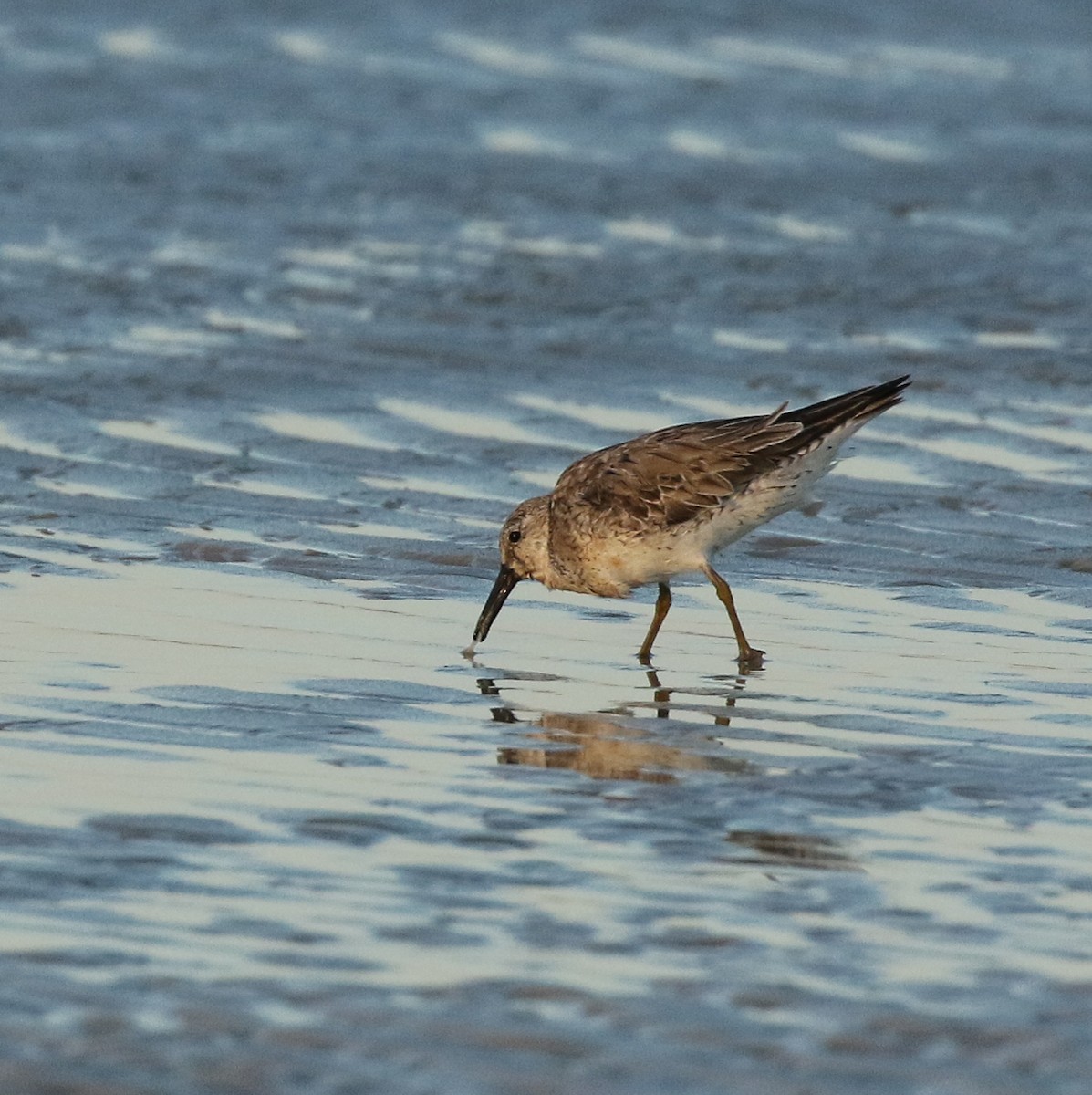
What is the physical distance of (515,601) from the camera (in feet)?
30.3

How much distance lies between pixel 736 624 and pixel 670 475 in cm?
73

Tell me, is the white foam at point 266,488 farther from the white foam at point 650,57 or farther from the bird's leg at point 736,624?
the white foam at point 650,57

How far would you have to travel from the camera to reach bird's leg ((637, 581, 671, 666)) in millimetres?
8352

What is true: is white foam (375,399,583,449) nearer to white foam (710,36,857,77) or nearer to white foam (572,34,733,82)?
white foam (572,34,733,82)

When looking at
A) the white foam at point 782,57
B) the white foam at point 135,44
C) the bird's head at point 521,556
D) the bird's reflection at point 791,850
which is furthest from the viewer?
the white foam at point 782,57

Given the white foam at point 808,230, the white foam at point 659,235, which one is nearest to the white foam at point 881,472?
the white foam at point 659,235

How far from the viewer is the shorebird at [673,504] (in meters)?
8.70

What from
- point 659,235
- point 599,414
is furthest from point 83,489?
point 659,235

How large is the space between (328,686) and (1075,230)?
9.75m

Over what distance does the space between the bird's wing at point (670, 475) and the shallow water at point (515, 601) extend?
0.45 metres

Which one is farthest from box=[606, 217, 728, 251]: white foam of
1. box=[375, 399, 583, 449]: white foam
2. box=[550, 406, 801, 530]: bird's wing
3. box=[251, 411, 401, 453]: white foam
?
box=[550, 406, 801, 530]: bird's wing

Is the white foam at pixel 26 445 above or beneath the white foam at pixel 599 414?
beneath

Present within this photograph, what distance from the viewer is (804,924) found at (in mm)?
5445

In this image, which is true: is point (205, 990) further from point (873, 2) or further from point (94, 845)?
point (873, 2)
